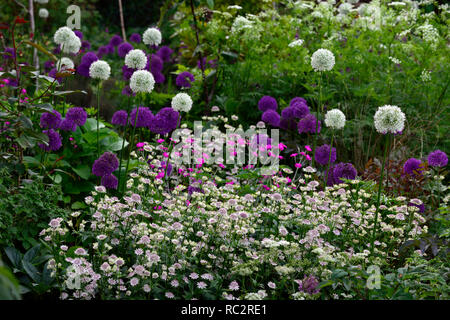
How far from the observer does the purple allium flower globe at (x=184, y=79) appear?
15.4 ft

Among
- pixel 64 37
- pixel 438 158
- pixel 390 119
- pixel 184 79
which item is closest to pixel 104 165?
pixel 64 37

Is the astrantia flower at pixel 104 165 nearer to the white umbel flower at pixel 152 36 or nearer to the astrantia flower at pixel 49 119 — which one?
the astrantia flower at pixel 49 119

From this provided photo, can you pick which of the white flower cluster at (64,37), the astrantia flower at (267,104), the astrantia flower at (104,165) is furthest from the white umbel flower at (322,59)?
the white flower cluster at (64,37)

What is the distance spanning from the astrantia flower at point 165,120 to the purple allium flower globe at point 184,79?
1.15 meters

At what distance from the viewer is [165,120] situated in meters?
3.61

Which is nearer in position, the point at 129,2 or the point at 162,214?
the point at 162,214

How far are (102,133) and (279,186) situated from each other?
4.71ft

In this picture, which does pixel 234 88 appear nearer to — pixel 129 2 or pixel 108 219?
pixel 108 219

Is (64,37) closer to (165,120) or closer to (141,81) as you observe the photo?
(141,81)

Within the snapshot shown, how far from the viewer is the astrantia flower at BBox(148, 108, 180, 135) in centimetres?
360

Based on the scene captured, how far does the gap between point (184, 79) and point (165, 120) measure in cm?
126

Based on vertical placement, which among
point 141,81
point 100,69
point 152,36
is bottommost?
point 141,81

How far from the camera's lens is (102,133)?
354 centimetres
